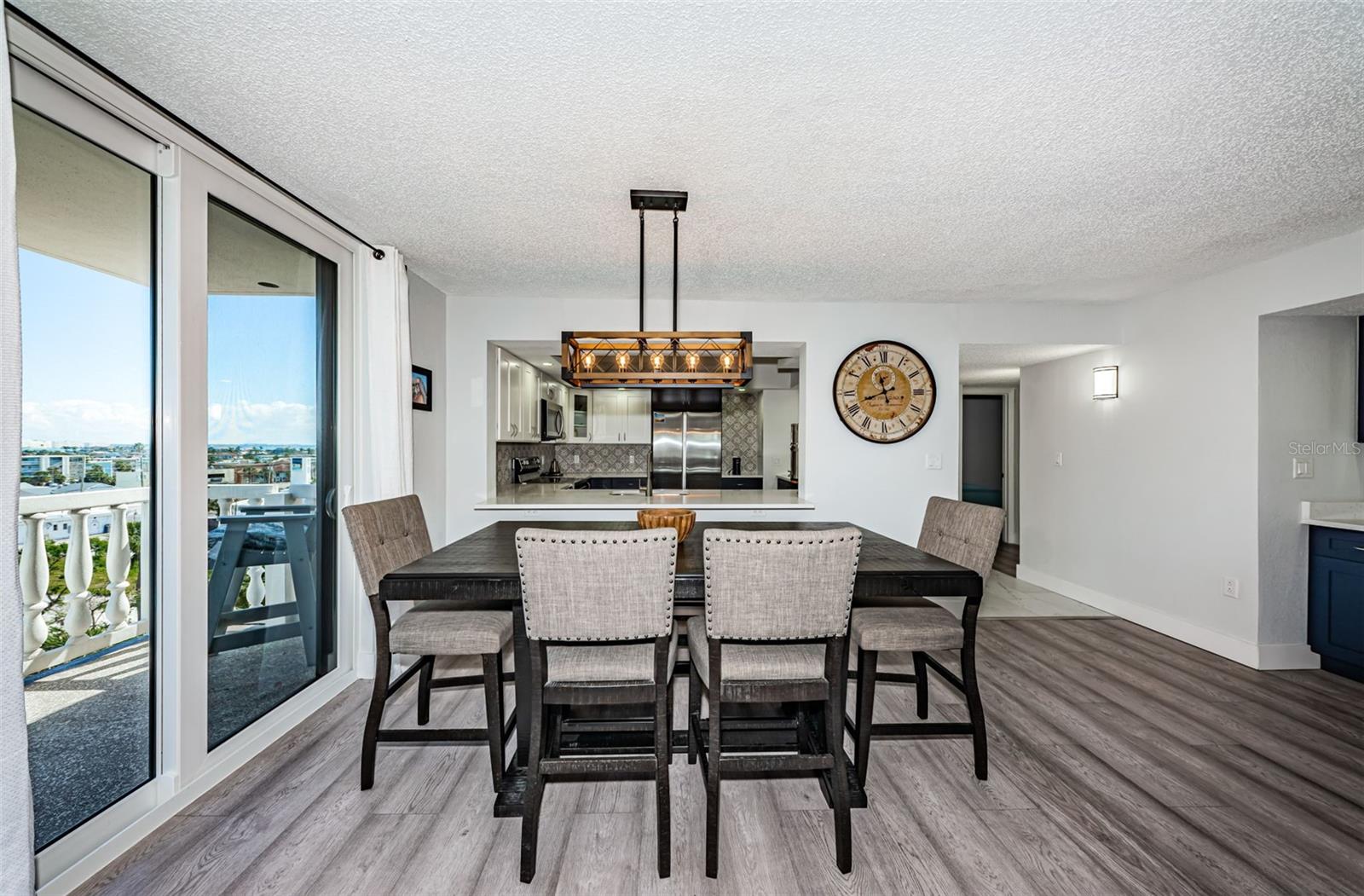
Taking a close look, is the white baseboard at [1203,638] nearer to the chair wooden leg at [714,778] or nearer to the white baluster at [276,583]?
the chair wooden leg at [714,778]

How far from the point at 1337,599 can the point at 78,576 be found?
5.81 m

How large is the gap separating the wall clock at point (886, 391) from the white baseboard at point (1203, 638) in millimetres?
2050

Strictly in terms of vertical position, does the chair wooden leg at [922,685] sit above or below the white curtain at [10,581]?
below

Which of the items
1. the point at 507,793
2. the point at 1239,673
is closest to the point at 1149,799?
the point at 1239,673

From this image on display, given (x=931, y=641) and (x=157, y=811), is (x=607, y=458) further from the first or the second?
(x=157, y=811)

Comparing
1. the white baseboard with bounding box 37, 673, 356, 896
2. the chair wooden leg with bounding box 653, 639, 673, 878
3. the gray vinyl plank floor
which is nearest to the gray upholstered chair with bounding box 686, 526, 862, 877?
the chair wooden leg with bounding box 653, 639, 673, 878

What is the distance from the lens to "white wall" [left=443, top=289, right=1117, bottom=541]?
174 inches

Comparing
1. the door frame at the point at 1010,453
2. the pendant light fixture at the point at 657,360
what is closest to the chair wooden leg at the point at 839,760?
the pendant light fixture at the point at 657,360

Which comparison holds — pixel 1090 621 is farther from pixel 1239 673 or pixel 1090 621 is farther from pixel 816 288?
pixel 816 288

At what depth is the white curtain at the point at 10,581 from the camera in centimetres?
134

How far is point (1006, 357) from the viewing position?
511 cm

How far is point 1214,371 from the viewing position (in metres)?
3.76

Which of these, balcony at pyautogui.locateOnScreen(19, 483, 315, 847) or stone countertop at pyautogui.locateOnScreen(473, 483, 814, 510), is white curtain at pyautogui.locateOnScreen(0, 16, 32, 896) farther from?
stone countertop at pyautogui.locateOnScreen(473, 483, 814, 510)

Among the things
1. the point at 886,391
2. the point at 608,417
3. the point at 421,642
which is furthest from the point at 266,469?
the point at 608,417
